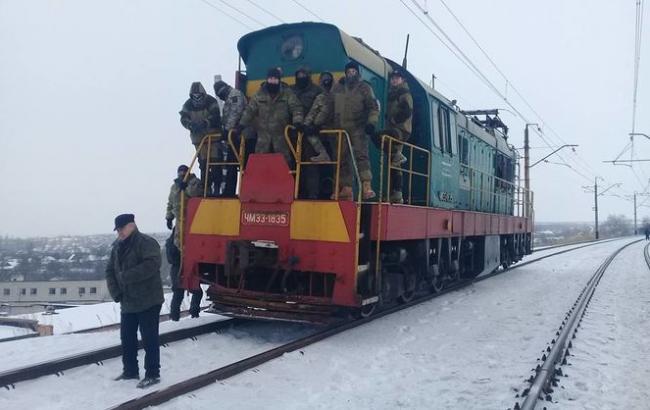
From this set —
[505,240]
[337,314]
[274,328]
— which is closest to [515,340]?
[337,314]

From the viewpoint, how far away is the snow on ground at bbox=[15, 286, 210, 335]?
10.0m

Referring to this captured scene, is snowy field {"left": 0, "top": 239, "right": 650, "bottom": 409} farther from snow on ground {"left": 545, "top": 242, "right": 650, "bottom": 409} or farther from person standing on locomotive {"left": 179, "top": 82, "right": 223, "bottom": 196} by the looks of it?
person standing on locomotive {"left": 179, "top": 82, "right": 223, "bottom": 196}

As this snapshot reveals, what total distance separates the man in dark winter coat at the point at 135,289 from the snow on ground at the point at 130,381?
0.26m

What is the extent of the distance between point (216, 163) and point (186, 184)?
21.1 inches

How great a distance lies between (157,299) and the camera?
5.23m

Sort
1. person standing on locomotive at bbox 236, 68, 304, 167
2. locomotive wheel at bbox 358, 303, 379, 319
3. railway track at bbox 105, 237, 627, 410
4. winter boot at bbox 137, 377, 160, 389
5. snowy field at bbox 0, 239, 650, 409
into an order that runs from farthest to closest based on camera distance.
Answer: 1. locomotive wheel at bbox 358, 303, 379, 319
2. person standing on locomotive at bbox 236, 68, 304, 167
3. winter boot at bbox 137, 377, 160, 389
4. snowy field at bbox 0, 239, 650, 409
5. railway track at bbox 105, 237, 627, 410

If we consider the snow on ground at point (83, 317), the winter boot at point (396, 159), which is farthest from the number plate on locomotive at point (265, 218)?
the snow on ground at point (83, 317)

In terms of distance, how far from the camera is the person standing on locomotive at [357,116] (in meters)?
7.19

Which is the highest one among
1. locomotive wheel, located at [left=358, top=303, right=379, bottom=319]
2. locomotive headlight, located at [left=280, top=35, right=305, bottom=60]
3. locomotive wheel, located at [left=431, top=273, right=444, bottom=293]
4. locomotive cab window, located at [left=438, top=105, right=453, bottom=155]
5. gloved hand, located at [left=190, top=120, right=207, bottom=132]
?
locomotive headlight, located at [left=280, top=35, right=305, bottom=60]

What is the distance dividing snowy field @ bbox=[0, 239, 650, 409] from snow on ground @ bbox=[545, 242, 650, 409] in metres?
0.10

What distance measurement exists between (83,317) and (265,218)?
619 centimetres

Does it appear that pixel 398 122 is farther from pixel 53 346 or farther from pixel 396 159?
pixel 53 346

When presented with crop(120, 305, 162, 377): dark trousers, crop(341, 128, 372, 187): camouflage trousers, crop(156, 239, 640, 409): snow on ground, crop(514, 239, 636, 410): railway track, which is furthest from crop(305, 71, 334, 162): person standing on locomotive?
crop(514, 239, 636, 410): railway track

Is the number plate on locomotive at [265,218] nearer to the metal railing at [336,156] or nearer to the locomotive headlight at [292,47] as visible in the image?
the metal railing at [336,156]
